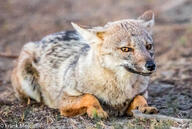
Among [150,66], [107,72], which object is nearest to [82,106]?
[107,72]

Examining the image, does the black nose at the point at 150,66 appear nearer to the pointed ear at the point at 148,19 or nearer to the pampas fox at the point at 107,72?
the pampas fox at the point at 107,72

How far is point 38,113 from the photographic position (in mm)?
7688

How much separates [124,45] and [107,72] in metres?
0.64

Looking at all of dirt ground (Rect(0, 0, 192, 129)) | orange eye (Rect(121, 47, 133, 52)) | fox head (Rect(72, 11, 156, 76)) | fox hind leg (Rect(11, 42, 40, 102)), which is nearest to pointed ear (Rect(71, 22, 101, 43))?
fox head (Rect(72, 11, 156, 76))

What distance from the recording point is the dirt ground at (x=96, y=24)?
23.0 feet

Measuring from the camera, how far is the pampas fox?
6.75 m

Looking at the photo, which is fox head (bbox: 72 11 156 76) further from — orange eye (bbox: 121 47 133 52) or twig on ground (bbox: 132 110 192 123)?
twig on ground (bbox: 132 110 192 123)

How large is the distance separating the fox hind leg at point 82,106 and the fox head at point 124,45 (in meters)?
0.66

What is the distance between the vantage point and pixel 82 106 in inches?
282

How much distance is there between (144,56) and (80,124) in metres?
1.54

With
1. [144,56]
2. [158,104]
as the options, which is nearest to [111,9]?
[158,104]

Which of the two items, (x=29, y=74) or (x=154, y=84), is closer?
(x=29, y=74)

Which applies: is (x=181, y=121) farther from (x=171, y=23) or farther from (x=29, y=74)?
(x=171, y=23)

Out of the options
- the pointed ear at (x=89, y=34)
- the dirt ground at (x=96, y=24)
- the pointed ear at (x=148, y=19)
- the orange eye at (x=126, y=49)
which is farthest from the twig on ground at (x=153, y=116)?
the pointed ear at (x=148, y=19)
